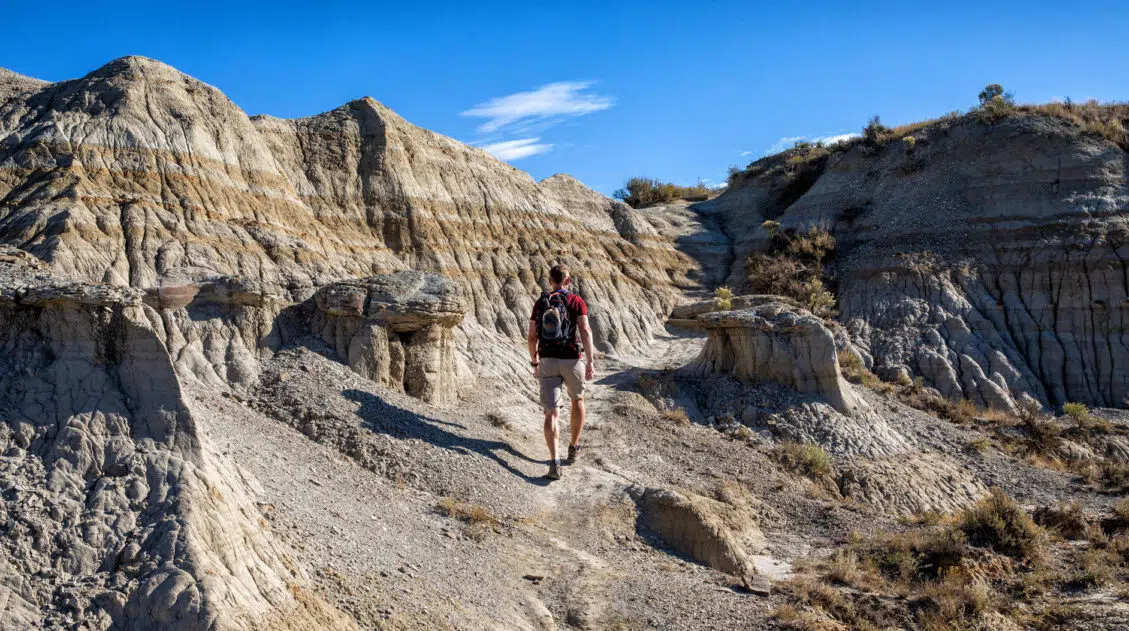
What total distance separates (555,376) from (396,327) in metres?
A: 3.41

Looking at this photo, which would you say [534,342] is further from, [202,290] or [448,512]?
[202,290]

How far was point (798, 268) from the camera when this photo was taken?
25344 mm

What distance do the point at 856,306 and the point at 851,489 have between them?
432 inches

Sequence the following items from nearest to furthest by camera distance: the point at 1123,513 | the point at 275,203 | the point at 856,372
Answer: the point at 1123,513
the point at 275,203
the point at 856,372

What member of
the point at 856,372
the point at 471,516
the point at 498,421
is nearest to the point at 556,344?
the point at 498,421

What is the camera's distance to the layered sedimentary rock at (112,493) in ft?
17.6

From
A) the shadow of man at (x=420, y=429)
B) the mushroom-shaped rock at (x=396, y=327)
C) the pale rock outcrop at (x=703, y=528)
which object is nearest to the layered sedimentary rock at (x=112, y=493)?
the shadow of man at (x=420, y=429)

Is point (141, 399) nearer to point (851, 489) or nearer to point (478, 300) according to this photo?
point (851, 489)

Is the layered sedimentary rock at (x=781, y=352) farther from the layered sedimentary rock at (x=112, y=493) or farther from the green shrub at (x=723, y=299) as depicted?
the layered sedimentary rock at (x=112, y=493)

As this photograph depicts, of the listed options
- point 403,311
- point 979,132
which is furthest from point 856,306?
point 403,311

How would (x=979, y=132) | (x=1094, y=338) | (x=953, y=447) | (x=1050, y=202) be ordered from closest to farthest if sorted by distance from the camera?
(x=953, y=447)
(x=1094, y=338)
(x=1050, y=202)
(x=979, y=132)

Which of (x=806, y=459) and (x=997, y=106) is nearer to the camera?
(x=806, y=459)

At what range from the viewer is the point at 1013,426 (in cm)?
1781

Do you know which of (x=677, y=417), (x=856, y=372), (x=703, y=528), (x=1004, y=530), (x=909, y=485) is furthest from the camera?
(x=856, y=372)
